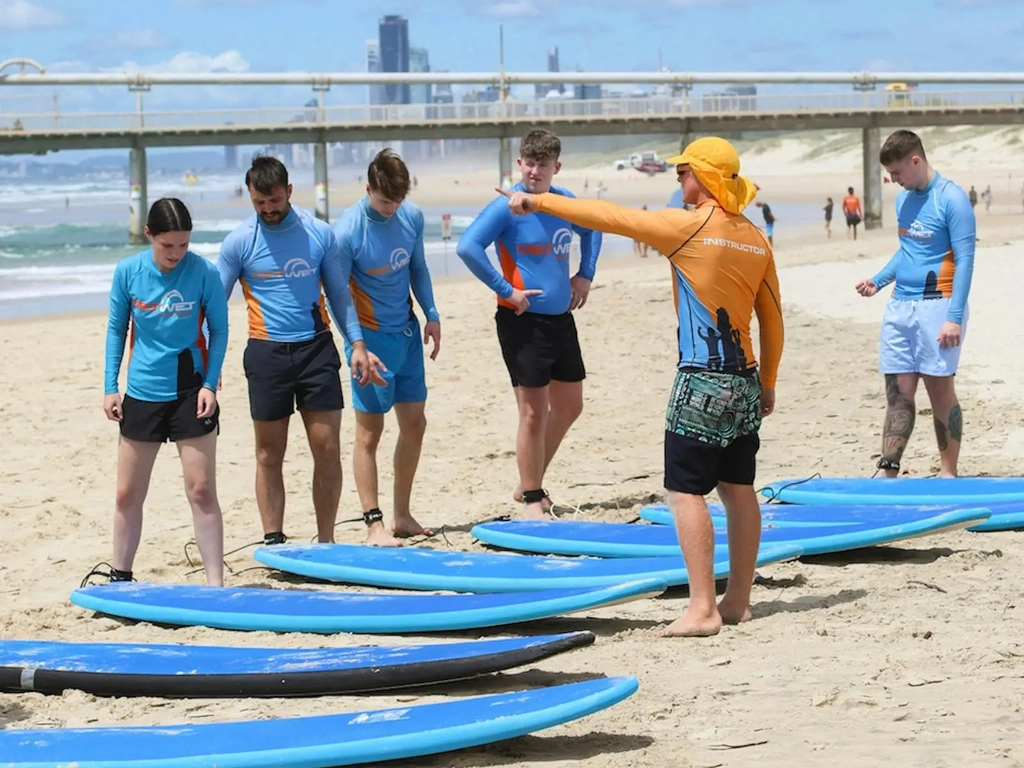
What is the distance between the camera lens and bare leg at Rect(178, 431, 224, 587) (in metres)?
5.47

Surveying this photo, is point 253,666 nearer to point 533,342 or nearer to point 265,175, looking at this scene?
point 265,175

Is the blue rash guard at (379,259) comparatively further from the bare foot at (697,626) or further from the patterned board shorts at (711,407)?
the bare foot at (697,626)

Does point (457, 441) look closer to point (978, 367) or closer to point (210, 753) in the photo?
point (978, 367)

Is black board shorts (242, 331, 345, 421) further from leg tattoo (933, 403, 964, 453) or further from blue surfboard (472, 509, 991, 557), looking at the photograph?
leg tattoo (933, 403, 964, 453)

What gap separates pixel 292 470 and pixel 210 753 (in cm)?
515

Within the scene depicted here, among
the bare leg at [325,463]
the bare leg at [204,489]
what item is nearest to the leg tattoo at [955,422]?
the bare leg at [325,463]

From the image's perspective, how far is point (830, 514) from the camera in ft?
20.4

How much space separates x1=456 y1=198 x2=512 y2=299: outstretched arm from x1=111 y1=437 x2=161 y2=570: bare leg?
5.61 feet

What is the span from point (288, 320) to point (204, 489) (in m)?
0.94

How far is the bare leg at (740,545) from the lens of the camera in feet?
15.6

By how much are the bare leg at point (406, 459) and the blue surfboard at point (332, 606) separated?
138cm

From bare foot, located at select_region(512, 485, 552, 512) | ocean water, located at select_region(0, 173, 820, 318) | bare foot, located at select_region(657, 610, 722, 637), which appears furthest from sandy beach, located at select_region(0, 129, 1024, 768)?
ocean water, located at select_region(0, 173, 820, 318)

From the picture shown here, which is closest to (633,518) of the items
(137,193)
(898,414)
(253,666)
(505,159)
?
(898,414)

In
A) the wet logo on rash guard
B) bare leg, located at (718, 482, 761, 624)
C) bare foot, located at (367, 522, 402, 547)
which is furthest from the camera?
bare foot, located at (367, 522, 402, 547)
